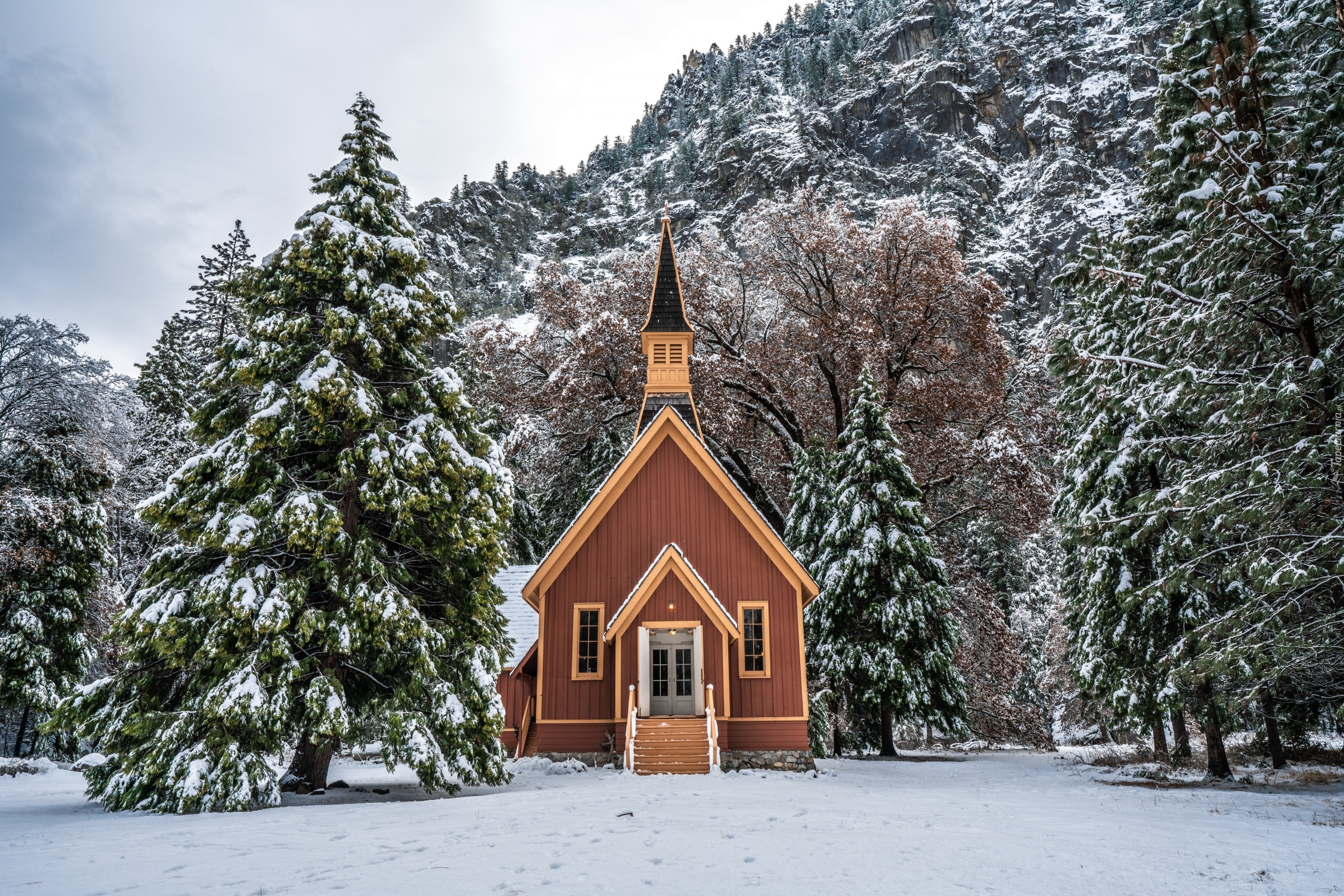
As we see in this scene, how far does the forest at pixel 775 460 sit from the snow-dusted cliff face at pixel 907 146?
69757 mm

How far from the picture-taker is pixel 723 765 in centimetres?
1655

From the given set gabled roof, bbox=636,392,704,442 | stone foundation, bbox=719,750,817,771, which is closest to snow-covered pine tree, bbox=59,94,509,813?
stone foundation, bbox=719,750,817,771

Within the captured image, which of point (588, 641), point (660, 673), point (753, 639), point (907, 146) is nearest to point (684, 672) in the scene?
point (660, 673)

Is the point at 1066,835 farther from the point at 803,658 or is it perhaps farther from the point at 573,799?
the point at 803,658

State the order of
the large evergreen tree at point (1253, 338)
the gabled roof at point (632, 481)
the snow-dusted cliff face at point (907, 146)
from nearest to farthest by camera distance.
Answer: the large evergreen tree at point (1253, 338), the gabled roof at point (632, 481), the snow-dusted cliff face at point (907, 146)

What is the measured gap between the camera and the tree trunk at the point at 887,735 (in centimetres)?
2230

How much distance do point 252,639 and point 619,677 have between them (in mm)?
8493

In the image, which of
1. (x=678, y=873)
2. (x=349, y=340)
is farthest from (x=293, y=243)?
(x=678, y=873)

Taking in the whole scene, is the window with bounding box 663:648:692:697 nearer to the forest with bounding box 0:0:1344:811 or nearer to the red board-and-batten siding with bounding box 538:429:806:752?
the red board-and-batten siding with bounding box 538:429:806:752

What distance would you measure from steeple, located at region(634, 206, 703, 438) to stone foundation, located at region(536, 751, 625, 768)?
26.2ft

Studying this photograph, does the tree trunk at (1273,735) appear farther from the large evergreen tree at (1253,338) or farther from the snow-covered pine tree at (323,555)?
the snow-covered pine tree at (323,555)

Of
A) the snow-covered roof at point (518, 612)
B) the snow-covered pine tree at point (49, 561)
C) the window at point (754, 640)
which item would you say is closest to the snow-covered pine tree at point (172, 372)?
the snow-covered pine tree at point (49, 561)

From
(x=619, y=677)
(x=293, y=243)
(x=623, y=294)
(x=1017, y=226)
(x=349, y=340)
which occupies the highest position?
(x=1017, y=226)

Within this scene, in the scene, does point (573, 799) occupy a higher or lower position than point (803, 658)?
lower
